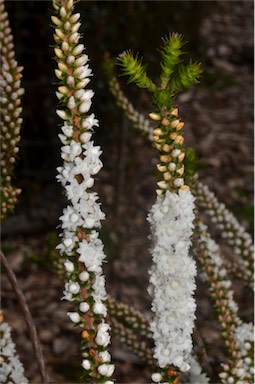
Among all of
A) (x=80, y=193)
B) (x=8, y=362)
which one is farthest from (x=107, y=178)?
(x=80, y=193)

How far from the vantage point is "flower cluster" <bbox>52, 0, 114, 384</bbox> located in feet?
2.92

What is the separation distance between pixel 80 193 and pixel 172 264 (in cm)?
14

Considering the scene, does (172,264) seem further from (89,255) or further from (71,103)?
(71,103)

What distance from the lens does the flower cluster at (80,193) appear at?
889mm

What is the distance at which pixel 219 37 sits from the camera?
5.72 m

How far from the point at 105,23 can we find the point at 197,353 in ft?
6.65

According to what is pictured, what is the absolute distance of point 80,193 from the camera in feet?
3.00

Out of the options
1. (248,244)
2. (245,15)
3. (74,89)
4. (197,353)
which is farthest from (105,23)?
(245,15)

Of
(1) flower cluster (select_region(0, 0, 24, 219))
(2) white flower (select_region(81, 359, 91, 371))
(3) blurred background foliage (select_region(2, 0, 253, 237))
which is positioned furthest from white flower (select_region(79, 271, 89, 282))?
(3) blurred background foliage (select_region(2, 0, 253, 237))

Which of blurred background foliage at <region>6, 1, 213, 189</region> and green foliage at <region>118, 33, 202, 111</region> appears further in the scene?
blurred background foliage at <region>6, 1, 213, 189</region>

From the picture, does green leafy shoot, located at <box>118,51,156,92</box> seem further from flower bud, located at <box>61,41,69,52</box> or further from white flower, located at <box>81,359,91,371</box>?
white flower, located at <box>81,359,91,371</box>

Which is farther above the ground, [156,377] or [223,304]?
[223,304]

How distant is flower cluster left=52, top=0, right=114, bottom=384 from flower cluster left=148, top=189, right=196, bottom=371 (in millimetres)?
67

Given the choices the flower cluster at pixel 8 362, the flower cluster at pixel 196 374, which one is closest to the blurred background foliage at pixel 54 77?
the flower cluster at pixel 196 374
